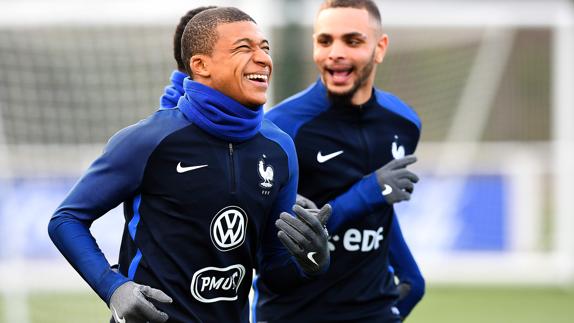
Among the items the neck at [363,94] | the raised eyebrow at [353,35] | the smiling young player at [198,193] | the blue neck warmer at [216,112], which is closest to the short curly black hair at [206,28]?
the smiling young player at [198,193]

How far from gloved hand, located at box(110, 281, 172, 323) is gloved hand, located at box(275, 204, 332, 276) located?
1.59 ft

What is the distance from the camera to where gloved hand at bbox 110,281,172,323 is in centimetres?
323

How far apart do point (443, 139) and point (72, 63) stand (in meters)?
4.43

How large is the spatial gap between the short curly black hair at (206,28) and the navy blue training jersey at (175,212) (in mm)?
235

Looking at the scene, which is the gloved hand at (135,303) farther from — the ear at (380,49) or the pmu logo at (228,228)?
the ear at (380,49)

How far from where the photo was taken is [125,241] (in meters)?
3.55

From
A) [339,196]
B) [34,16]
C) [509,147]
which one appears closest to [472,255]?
[509,147]

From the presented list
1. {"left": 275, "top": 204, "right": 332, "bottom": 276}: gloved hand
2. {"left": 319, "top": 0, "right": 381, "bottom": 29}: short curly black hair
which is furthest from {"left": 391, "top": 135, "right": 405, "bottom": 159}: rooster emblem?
{"left": 275, "top": 204, "right": 332, "bottom": 276}: gloved hand

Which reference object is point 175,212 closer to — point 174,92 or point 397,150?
point 174,92

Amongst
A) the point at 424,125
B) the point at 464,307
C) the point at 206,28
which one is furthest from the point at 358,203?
the point at 424,125

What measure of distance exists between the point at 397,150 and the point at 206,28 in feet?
4.74

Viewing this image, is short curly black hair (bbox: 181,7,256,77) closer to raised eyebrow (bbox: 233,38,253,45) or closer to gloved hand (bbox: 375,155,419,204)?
raised eyebrow (bbox: 233,38,253,45)

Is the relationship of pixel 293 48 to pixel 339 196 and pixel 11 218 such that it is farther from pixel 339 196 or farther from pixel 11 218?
pixel 339 196

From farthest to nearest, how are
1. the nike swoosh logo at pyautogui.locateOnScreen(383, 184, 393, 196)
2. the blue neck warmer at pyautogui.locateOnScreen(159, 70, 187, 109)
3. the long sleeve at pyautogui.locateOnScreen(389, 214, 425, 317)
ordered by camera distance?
1. the long sleeve at pyautogui.locateOnScreen(389, 214, 425, 317)
2. the nike swoosh logo at pyautogui.locateOnScreen(383, 184, 393, 196)
3. the blue neck warmer at pyautogui.locateOnScreen(159, 70, 187, 109)
